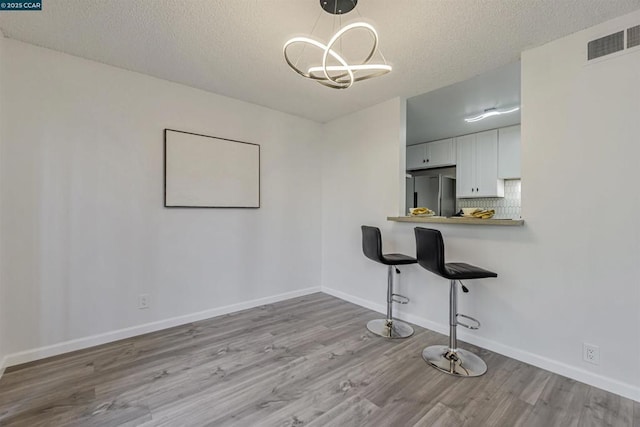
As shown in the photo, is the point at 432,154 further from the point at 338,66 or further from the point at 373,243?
the point at 338,66

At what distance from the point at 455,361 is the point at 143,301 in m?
2.81

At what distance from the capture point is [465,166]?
4.72 metres

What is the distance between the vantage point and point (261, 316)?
3121 millimetres

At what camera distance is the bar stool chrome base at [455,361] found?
6.82 ft

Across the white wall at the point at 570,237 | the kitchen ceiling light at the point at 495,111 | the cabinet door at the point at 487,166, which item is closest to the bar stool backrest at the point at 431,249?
the white wall at the point at 570,237

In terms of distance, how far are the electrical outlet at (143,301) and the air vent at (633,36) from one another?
423 cm

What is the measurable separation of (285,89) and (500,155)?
11.4ft

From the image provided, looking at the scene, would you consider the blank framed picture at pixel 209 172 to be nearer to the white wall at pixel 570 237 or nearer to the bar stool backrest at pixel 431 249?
the bar stool backrest at pixel 431 249

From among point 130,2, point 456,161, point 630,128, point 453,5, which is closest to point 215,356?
point 130,2

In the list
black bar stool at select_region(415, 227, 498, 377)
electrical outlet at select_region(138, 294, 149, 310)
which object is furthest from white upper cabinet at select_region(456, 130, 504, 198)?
electrical outlet at select_region(138, 294, 149, 310)

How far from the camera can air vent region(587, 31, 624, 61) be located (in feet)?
6.09

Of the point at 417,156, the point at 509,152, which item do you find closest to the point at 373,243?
the point at 509,152

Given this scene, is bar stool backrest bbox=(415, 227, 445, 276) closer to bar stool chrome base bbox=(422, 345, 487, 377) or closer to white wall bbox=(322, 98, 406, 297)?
bar stool chrome base bbox=(422, 345, 487, 377)

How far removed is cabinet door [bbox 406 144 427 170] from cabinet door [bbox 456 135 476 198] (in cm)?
61
